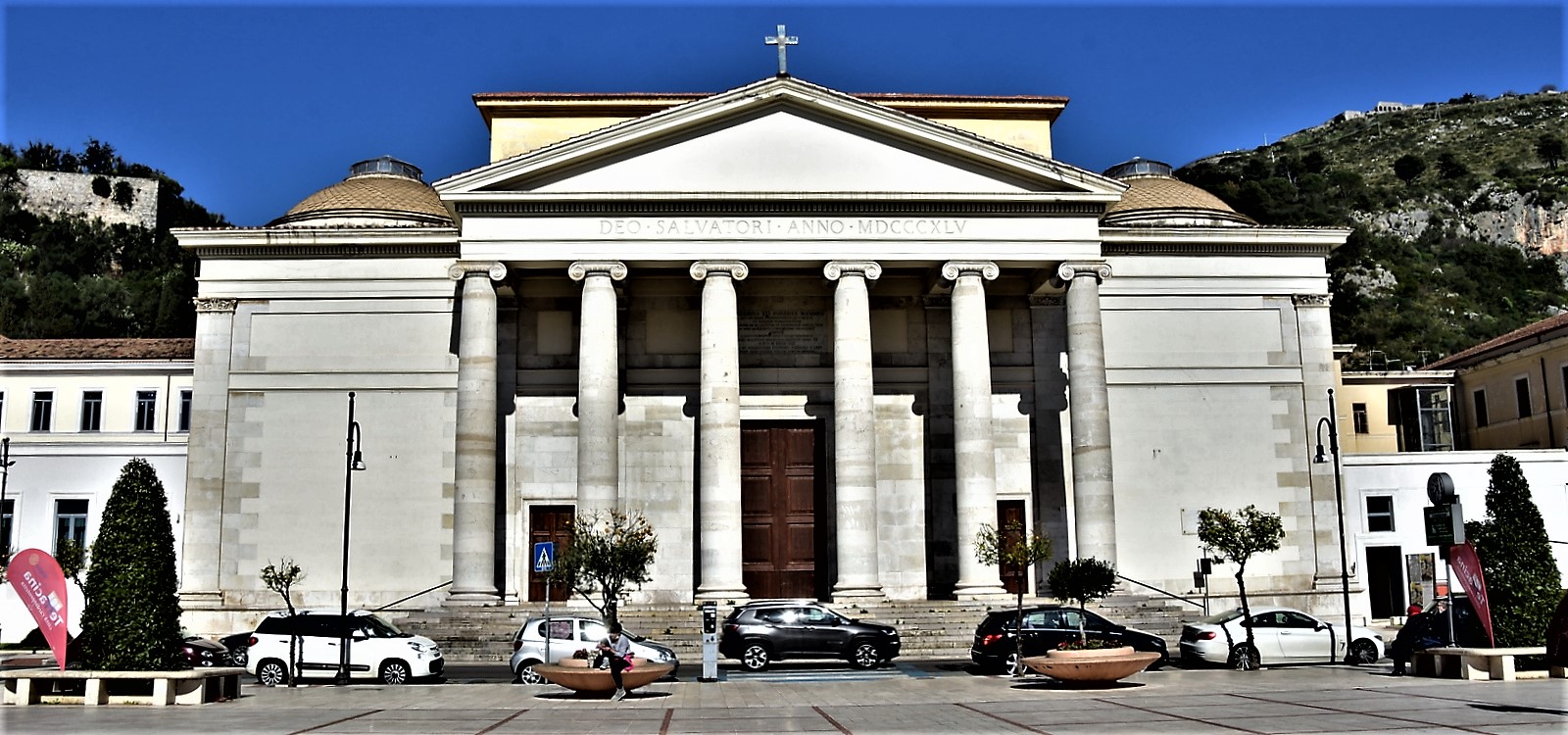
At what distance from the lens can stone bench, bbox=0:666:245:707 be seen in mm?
22734

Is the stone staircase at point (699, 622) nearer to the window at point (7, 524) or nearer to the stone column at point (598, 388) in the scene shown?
the stone column at point (598, 388)

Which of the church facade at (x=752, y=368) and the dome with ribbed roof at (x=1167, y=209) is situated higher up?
the dome with ribbed roof at (x=1167, y=209)

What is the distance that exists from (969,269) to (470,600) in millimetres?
17104

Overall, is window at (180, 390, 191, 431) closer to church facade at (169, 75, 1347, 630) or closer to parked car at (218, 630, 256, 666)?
church facade at (169, 75, 1347, 630)

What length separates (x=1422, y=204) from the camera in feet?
440

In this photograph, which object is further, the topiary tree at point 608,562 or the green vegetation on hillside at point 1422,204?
the green vegetation on hillside at point 1422,204

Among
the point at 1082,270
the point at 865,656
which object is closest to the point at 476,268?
the point at 865,656

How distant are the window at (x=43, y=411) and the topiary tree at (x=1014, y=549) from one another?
35.1m

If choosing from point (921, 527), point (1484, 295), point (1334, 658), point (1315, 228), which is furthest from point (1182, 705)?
point (1484, 295)

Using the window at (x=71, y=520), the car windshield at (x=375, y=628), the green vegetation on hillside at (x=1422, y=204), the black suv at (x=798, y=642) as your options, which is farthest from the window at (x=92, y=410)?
the green vegetation on hillside at (x=1422, y=204)

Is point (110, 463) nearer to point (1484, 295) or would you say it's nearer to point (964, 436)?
point (964, 436)

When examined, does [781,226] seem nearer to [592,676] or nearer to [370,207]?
[370,207]

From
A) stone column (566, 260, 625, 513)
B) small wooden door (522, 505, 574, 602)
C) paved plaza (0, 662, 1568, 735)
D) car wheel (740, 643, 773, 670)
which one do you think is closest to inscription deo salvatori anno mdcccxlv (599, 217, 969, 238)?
stone column (566, 260, 625, 513)

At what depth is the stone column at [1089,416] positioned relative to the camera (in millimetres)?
39125
